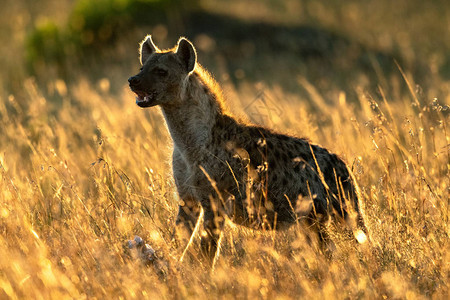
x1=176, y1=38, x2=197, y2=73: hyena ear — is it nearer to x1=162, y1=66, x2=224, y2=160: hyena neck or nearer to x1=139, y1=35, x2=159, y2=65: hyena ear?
x1=162, y1=66, x2=224, y2=160: hyena neck

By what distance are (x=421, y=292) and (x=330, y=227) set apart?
3.10ft

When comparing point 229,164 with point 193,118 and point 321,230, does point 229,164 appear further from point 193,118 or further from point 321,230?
point 321,230

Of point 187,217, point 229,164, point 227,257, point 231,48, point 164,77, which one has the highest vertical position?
point 164,77

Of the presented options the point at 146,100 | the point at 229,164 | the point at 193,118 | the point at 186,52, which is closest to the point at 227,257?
the point at 229,164

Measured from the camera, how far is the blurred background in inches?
575

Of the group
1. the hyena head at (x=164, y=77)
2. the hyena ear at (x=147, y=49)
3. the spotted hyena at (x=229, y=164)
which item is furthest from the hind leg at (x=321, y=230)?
the hyena ear at (x=147, y=49)

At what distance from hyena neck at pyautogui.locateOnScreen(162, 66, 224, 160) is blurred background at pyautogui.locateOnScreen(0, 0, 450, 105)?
827 cm

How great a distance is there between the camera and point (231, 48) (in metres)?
16.0

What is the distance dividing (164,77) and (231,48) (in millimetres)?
11255

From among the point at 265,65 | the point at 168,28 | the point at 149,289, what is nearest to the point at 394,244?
the point at 149,289

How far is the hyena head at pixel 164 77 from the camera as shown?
4828 mm

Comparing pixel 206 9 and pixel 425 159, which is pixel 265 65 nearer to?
pixel 206 9

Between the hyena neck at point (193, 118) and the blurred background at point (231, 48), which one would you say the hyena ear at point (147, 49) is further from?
the blurred background at point (231, 48)

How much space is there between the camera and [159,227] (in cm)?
494
